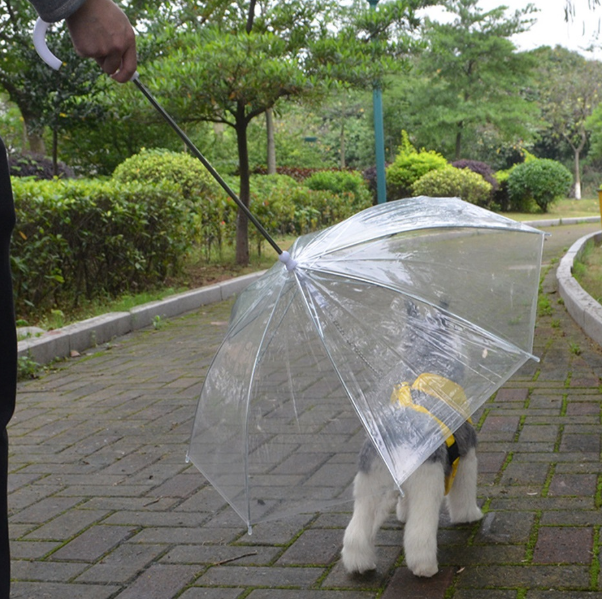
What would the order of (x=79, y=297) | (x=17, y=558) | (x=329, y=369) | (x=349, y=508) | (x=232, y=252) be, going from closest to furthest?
(x=329, y=369), (x=17, y=558), (x=349, y=508), (x=79, y=297), (x=232, y=252)

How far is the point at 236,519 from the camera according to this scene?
3549mm

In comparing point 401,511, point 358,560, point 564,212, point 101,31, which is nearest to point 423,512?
point 358,560

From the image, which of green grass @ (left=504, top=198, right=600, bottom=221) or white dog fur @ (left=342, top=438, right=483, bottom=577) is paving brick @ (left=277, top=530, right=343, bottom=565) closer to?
white dog fur @ (left=342, top=438, right=483, bottom=577)

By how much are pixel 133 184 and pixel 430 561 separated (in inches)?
296

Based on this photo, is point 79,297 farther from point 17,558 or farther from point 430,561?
point 430,561

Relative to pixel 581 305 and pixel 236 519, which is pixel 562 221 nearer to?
pixel 581 305

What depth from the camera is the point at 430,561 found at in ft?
8.98

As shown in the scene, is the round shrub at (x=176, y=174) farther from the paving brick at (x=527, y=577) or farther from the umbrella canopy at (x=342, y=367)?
the paving brick at (x=527, y=577)

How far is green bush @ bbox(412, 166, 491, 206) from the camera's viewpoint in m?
22.2

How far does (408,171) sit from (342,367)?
21943mm

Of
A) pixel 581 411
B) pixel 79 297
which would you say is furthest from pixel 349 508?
pixel 79 297

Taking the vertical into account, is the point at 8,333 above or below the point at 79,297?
above

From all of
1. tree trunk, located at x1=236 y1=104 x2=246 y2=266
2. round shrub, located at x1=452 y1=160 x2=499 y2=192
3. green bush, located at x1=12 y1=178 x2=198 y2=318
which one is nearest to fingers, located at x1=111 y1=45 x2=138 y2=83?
green bush, located at x1=12 y1=178 x2=198 y2=318

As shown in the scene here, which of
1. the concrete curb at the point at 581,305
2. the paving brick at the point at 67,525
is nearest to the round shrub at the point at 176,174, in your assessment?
the concrete curb at the point at 581,305
